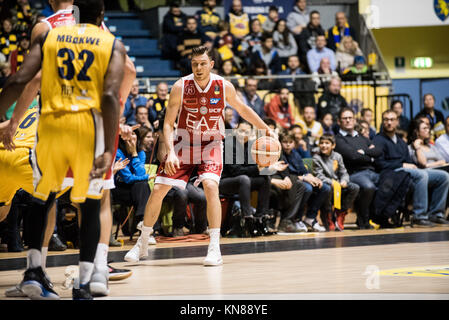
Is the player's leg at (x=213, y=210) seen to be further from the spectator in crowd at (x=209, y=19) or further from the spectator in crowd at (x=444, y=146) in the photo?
the spectator in crowd at (x=209, y=19)

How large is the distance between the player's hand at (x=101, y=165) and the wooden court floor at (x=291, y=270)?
31.2 inches

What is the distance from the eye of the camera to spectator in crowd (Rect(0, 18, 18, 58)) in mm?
11573

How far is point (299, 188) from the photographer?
9.34 m

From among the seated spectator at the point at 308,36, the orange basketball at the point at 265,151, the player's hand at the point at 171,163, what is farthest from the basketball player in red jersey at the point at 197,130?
the seated spectator at the point at 308,36

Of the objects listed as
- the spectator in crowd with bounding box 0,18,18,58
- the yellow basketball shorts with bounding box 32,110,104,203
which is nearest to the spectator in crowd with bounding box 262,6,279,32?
the spectator in crowd with bounding box 0,18,18,58

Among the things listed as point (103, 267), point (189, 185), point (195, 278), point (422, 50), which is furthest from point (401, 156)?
point (422, 50)

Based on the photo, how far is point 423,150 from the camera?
1048 centimetres

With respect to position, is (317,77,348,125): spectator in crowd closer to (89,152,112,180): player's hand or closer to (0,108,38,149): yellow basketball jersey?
(0,108,38,149): yellow basketball jersey

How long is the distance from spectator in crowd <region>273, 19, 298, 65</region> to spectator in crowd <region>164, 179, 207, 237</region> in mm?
Result: 5700

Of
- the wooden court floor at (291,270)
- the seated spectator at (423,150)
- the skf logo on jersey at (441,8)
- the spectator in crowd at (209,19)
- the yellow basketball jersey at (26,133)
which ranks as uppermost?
the skf logo on jersey at (441,8)

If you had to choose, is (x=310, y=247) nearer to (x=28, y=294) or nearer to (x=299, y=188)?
(x=299, y=188)

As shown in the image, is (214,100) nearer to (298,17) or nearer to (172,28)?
(172,28)

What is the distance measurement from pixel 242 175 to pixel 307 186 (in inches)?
40.1

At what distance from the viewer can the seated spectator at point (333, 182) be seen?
31.2 feet
